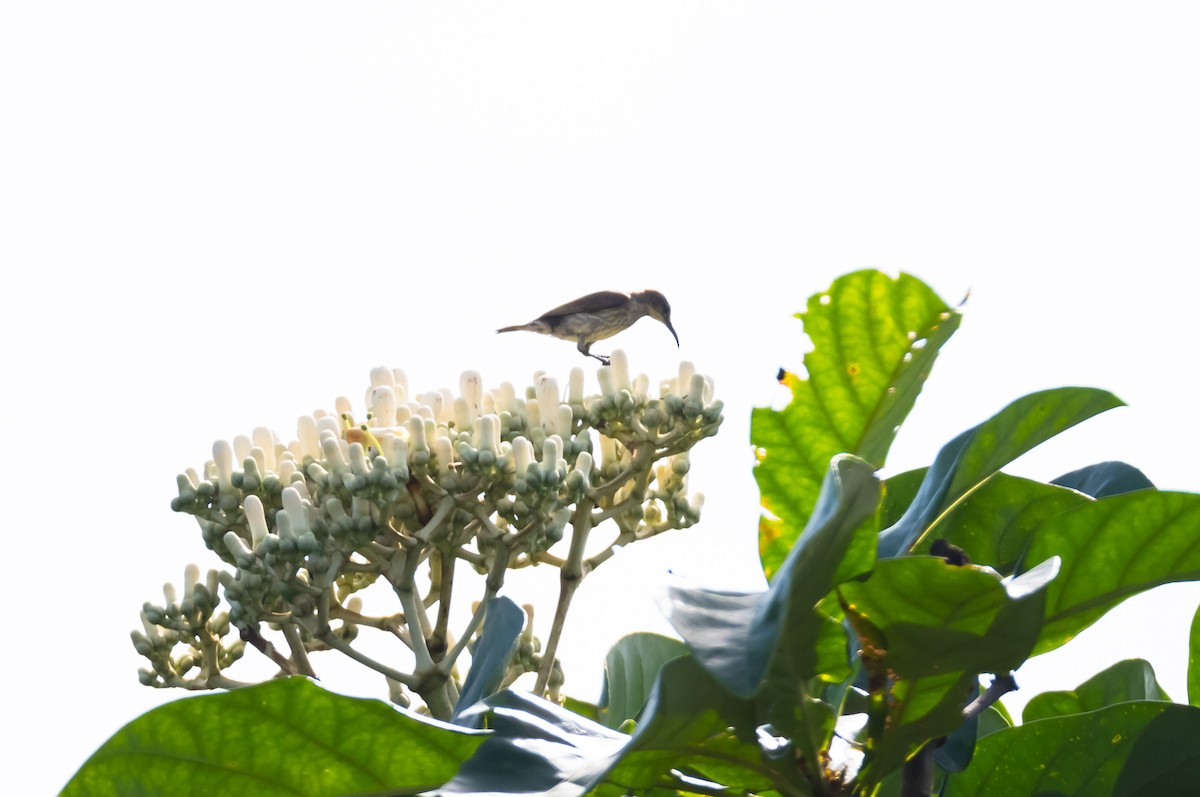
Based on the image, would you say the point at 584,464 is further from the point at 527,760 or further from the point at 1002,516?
the point at 527,760

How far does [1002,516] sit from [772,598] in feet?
1.22

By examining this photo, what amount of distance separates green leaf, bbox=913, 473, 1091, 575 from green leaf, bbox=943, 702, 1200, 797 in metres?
0.12

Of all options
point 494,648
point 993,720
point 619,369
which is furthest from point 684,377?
point 494,648

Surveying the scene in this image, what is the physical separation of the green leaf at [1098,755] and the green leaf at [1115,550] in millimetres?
60

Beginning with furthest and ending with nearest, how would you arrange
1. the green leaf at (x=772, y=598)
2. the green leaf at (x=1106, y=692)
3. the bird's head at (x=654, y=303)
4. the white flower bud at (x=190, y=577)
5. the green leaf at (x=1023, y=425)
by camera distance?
the bird's head at (x=654, y=303), the white flower bud at (x=190, y=577), the green leaf at (x=1106, y=692), the green leaf at (x=1023, y=425), the green leaf at (x=772, y=598)

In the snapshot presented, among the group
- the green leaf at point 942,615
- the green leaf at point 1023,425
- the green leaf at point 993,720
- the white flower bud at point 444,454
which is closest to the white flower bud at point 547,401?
the white flower bud at point 444,454

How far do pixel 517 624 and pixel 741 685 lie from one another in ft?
1.14

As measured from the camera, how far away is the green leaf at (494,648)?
33.1 inches

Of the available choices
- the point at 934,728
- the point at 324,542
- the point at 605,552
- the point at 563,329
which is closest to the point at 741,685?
the point at 934,728

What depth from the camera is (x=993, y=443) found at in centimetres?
77

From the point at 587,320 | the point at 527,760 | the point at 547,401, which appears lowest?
the point at 527,760

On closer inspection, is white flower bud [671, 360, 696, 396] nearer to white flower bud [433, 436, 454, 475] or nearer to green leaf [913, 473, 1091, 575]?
white flower bud [433, 436, 454, 475]

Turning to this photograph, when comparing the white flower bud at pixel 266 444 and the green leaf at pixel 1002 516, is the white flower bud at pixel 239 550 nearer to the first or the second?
the white flower bud at pixel 266 444

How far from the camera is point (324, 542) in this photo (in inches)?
88.7
